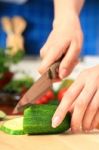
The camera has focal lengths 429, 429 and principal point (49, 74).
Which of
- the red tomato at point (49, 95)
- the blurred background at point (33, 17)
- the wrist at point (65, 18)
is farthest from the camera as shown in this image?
the blurred background at point (33, 17)

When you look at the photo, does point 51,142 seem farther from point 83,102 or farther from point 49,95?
point 49,95

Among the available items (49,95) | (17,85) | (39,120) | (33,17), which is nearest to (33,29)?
(33,17)

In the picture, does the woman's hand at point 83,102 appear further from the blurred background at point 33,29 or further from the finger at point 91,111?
the blurred background at point 33,29

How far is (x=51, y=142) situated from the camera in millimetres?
1157

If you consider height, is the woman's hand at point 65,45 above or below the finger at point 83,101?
above

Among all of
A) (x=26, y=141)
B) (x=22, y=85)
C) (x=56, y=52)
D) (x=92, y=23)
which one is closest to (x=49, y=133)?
(x=26, y=141)

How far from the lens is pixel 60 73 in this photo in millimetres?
1260

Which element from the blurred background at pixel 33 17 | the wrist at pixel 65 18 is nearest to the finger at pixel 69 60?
the wrist at pixel 65 18

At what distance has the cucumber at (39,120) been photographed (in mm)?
1213

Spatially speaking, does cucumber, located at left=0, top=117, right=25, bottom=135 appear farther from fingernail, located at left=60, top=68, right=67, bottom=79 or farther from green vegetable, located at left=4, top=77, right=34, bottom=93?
green vegetable, located at left=4, top=77, right=34, bottom=93

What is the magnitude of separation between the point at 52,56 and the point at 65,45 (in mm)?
67

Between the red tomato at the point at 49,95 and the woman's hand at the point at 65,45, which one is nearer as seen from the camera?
the woman's hand at the point at 65,45

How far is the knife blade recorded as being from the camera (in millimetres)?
1249

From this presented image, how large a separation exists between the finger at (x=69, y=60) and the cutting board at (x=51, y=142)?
0.60ft
